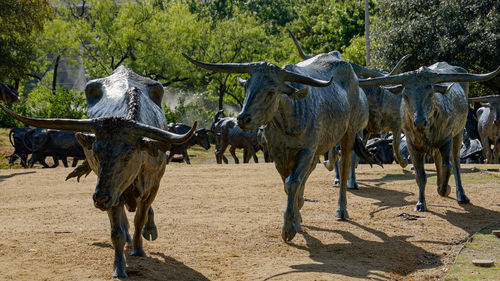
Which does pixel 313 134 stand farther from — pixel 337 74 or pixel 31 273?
pixel 31 273

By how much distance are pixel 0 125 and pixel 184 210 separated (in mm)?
25401

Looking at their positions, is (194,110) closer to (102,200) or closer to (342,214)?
(342,214)

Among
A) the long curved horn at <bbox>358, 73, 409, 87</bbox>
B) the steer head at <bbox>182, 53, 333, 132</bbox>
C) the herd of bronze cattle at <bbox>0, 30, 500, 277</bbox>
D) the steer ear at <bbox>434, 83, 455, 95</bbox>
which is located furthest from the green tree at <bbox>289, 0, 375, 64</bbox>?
the steer head at <bbox>182, 53, 333, 132</bbox>

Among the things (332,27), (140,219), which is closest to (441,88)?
(140,219)

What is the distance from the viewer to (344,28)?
3981 centimetres

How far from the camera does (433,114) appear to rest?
947 cm

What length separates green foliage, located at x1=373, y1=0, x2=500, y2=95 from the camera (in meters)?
24.0

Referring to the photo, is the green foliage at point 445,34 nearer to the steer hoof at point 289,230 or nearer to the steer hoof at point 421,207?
the steer hoof at point 421,207

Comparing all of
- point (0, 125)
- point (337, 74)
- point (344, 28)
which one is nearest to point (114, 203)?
point (337, 74)

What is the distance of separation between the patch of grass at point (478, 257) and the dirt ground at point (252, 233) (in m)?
0.15

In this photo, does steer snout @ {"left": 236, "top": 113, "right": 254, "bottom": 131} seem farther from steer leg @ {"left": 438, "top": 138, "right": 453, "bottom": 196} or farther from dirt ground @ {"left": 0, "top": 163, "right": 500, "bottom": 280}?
steer leg @ {"left": 438, "top": 138, "right": 453, "bottom": 196}

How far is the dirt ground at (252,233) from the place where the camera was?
20.4ft

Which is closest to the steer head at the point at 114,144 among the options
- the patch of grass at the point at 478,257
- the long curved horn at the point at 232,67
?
the long curved horn at the point at 232,67

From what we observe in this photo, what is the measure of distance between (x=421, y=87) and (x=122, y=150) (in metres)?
5.18
